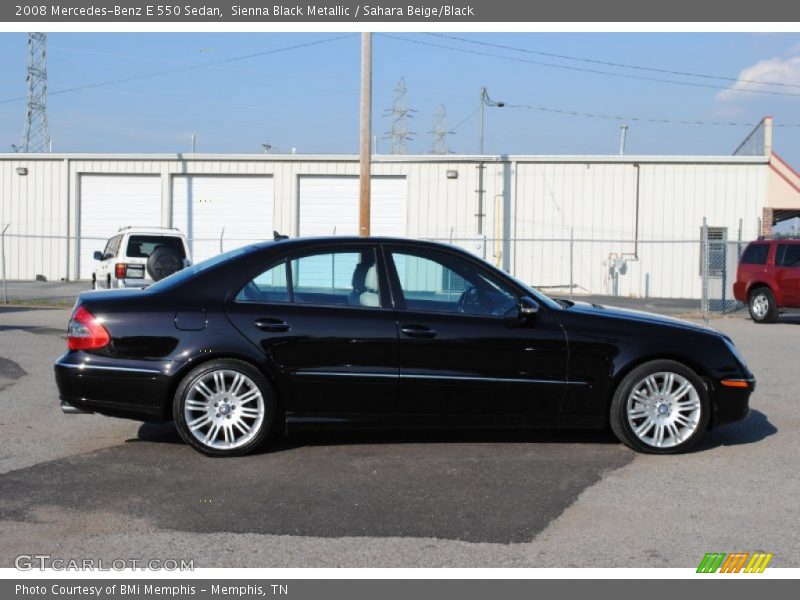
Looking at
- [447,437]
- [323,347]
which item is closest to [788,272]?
[447,437]

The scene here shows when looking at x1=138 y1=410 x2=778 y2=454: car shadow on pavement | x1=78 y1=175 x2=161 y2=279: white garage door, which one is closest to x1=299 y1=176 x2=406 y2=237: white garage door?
x1=78 y1=175 x2=161 y2=279: white garage door

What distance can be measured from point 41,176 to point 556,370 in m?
29.7

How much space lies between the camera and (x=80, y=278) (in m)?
31.8

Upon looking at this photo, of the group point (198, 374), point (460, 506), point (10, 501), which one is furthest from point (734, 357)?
point (10, 501)

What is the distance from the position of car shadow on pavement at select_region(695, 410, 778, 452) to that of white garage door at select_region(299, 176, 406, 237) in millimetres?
23219

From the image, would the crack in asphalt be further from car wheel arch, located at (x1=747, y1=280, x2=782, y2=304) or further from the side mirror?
car wheel arch, located at (x1=747, y1=280, x2=782, y2=304)

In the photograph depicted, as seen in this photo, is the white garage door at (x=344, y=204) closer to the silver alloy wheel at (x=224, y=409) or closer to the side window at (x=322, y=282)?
the side window at (x=322, y=282)

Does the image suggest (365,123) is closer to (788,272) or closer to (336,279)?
(788,272)

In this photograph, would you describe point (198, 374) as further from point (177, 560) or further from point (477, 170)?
point (477, 170)

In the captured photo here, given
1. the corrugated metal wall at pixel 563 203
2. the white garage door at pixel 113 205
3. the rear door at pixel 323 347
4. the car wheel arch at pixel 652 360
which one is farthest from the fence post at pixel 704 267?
the white garage door at pixel 113 205

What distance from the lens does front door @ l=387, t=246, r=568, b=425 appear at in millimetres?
6352

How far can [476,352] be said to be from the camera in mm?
6391

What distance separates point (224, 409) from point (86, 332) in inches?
43.0

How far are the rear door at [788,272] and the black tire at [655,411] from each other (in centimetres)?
1260
